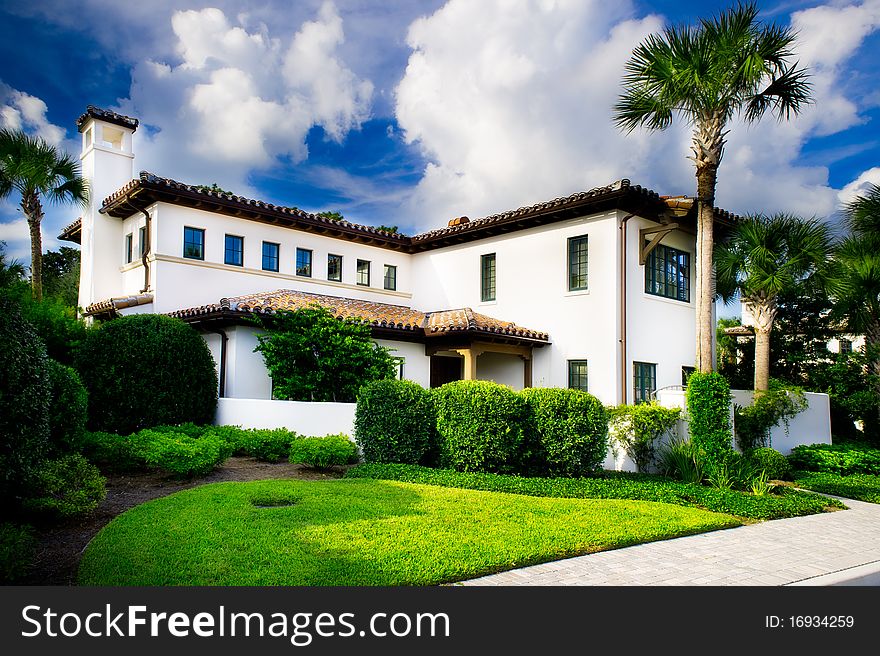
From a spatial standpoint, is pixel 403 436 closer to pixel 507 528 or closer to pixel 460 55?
pixel 507 528

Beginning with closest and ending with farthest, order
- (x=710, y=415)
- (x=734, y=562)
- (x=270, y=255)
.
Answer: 1. (x=734, y=562)
2. (x=710, y=415)
3. (x=270, y=255)

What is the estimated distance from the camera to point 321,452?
1127cm

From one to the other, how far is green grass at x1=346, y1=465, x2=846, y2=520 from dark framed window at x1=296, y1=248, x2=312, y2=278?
35.7 feet

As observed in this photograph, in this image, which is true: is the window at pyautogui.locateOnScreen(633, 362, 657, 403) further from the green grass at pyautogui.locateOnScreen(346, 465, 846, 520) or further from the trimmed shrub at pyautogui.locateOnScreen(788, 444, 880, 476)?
the green grass at pyautogui.locateOnScreen(346, 465, 846, 520)

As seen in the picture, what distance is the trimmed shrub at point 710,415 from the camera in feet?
42.0

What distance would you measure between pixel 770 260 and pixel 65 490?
54.3 ft

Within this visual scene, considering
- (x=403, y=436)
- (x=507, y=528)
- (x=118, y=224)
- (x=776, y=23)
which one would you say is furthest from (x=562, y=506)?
(x=118, y=224)

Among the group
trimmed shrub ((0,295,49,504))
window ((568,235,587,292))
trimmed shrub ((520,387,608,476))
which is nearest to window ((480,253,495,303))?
window ((568,235,587,292))

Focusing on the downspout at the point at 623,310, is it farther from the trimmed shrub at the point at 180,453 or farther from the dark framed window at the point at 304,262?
the trimmed shrub at the point at 180,453

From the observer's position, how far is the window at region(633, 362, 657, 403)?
17.3 metres

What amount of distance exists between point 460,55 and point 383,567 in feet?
37.3

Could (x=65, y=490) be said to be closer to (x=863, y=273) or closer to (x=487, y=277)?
(x=487, y=277)

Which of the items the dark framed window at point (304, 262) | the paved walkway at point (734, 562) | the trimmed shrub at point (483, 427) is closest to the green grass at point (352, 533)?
the paved walkway at point (734, 562)

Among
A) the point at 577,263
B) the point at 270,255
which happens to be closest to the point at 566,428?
the point at 577,263
